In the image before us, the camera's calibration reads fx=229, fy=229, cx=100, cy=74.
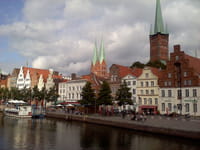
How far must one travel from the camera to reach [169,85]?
5888 centimetres

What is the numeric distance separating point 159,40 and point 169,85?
3718 inches

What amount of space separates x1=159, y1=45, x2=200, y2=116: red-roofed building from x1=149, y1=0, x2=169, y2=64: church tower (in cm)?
8642

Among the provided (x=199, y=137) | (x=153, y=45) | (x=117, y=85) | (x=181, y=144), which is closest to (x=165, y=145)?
(x=181, y=144)

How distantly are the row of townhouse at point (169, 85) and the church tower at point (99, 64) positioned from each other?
325ft

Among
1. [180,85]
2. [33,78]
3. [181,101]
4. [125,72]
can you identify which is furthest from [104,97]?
[33,78]

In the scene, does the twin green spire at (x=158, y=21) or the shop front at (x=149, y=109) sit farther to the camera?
the twin green spire at (x=158, y=21)

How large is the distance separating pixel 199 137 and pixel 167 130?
4.84 m

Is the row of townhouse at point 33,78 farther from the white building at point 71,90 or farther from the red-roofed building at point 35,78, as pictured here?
the white building at point 71,90

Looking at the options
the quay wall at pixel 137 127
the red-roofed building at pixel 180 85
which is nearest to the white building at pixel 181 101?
the red-roofed building at pixel 180 85

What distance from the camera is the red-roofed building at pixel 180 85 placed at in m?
53.7

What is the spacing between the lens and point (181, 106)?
55.7 meters

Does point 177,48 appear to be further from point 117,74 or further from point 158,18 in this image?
point 158,18

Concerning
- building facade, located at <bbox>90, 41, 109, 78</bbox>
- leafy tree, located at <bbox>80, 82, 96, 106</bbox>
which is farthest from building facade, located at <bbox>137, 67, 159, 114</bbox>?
building facade, located at <bbox>90, 41, 109, 78</bbox>

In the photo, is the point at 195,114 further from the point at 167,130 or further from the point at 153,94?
the point at 167,130
